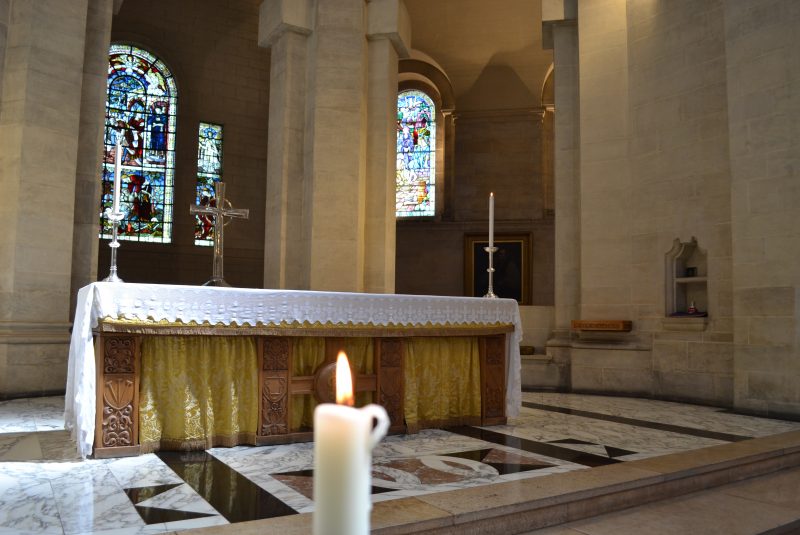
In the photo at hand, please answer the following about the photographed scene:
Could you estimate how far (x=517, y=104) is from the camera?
16906mm

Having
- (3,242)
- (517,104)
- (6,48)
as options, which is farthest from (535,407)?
(517,104)

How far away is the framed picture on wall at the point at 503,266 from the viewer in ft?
54.0

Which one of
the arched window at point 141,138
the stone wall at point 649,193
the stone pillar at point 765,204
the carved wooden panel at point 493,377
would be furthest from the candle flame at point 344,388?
the arched window at point 141,138

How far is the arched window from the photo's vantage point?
546 inches

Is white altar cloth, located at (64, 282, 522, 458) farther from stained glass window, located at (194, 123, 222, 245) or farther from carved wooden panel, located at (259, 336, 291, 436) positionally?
stained glass window, located at (194, 123, 222, 245)

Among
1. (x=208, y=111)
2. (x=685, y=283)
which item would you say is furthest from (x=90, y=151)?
(x=685, y=283)

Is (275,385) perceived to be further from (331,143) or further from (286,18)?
(286,18)

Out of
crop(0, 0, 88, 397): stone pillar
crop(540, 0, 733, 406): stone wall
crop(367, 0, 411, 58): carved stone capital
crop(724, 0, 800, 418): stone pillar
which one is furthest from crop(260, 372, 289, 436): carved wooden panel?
crop(367, 0, 411, 58): carved stone capital

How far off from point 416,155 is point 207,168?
563 centimetres

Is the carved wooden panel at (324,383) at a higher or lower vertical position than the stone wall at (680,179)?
lower

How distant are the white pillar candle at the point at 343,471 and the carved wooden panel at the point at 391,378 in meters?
4.78

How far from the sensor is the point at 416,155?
695 inches

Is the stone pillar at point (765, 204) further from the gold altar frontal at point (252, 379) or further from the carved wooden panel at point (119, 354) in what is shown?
the carved wooden panel at point (119, 354)

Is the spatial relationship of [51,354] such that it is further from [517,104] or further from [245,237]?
[517,104]
